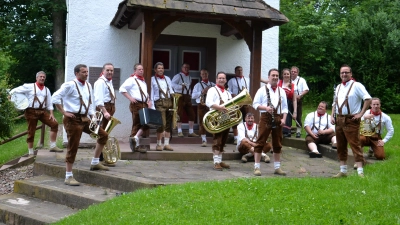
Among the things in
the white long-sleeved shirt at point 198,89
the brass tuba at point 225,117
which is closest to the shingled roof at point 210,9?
the white long-sleeved shirt at point 198,89

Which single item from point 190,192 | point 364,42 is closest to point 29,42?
point 364,42

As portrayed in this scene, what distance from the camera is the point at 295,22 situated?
26344 millimetres

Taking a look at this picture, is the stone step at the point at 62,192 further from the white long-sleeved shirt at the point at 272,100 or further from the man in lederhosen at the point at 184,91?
the man in lederhosen at the point at 184,91

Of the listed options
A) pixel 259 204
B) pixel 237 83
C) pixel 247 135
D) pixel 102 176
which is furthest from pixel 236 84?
pixel 259 204

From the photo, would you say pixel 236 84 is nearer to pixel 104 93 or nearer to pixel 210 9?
pixel 210 9

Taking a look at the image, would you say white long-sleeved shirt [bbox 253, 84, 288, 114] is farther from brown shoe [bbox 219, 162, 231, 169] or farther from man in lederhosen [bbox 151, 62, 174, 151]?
A: man in lederhosen [bbox 151, 62, 174, 151]

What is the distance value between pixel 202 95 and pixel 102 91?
3.45 meters

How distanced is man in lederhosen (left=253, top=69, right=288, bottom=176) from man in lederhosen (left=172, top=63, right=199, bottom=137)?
3847 millimetres

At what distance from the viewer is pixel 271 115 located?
9.30 m

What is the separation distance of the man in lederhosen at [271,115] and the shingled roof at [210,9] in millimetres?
2559

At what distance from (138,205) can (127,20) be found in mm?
6679

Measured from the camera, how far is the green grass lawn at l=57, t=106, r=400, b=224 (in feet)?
20.5

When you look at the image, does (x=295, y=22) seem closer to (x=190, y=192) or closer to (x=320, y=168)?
(x=320, y=168)

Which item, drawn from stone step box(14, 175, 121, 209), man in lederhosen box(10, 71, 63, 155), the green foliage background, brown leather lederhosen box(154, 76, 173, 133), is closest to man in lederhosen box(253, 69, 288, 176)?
brown leather lederhosen box(154, 76, 173, 133)
